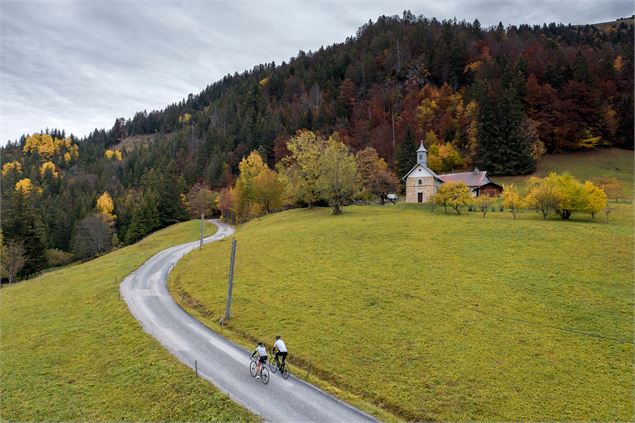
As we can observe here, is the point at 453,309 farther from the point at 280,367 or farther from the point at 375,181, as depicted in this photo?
the point at 375,181

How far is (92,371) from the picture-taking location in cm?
2297

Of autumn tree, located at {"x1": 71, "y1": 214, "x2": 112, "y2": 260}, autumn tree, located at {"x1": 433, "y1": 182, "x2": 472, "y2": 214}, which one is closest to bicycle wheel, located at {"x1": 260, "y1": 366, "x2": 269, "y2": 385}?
autumn tree, located at {"x1": 433, "y1": 182, "x2": 472, "y2": 214}

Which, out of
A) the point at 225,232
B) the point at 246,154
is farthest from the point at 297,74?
the point at 225,232

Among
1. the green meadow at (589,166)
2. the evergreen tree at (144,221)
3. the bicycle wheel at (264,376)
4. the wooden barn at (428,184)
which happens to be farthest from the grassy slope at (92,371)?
the green meadow at (589,166)

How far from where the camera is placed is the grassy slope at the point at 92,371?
1894cm

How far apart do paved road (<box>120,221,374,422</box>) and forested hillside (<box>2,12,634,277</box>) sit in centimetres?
4605

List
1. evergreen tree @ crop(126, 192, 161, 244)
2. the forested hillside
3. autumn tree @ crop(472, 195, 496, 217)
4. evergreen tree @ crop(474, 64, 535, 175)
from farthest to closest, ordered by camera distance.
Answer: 1. evergreen tree @ crop(126, 192, 161, 244)
2. the forested hillside
3. evergreen tree @ crop(474, 64, 535, 175)
4. autumn tree @ crop(472, 195, 496, 217)

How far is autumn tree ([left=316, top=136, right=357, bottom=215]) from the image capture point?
210 feet

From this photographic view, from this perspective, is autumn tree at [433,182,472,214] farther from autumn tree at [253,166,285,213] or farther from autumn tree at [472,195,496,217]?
autumn tree at [253,166,285,213]

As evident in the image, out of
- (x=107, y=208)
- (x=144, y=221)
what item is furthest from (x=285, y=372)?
(x=107, y=208)

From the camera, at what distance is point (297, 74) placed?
171875 mm

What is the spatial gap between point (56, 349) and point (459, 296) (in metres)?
29.6

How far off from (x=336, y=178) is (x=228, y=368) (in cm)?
4510

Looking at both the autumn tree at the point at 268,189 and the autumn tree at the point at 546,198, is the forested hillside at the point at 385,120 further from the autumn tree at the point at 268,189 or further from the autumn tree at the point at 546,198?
the autumn tree at the point at 546,198
